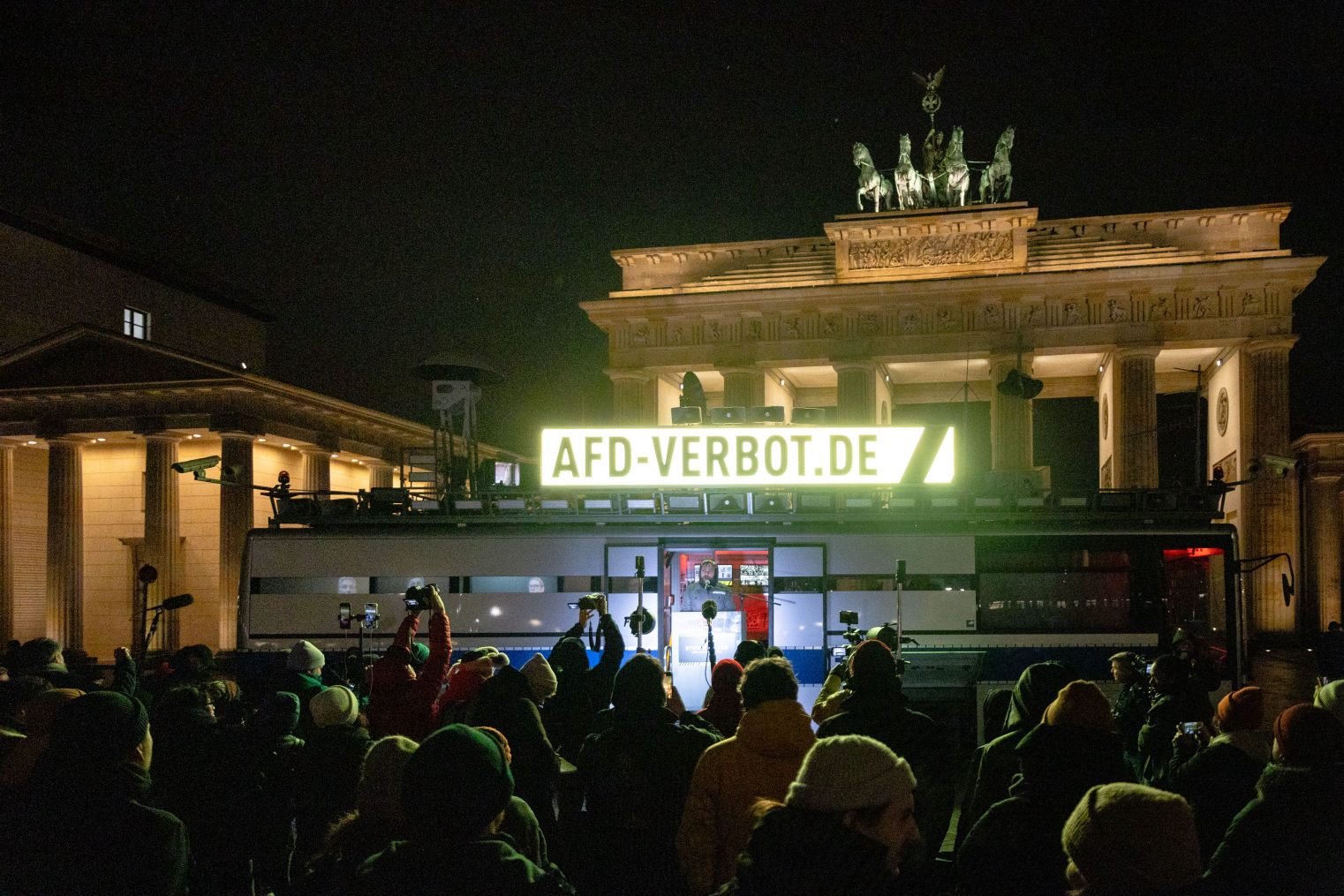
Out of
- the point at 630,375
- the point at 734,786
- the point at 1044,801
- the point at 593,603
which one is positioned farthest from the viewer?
the point at 630,375

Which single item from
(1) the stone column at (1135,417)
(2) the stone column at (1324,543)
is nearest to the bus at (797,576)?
(1) the stone column at (1135,417)

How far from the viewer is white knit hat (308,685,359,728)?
6.05m

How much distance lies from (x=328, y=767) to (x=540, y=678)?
71.2 inches

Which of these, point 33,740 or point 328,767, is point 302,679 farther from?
point 33,740

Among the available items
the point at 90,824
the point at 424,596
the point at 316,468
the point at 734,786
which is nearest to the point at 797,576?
the point at 424,596

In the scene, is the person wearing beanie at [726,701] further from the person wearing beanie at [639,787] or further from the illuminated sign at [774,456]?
the illuminated sign at [774,456]

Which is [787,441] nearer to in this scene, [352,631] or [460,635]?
[460,635]

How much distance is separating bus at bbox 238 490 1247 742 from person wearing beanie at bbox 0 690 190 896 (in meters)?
10.7

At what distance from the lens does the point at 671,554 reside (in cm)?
1717

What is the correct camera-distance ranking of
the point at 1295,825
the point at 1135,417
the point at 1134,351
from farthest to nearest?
1. the point at 1134,351
2. the point at 1135,417
3. the point at 1295,825

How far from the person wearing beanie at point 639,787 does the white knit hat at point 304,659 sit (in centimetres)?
410

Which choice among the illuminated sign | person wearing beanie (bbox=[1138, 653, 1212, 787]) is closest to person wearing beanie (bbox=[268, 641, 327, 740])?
person wearing beanie (bbox=[1138, 653, 1212, 787])

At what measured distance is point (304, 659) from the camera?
9.04 m

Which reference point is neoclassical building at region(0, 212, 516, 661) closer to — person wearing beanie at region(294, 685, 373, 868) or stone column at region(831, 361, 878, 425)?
stone column at region(831, 361, 878, 425)
